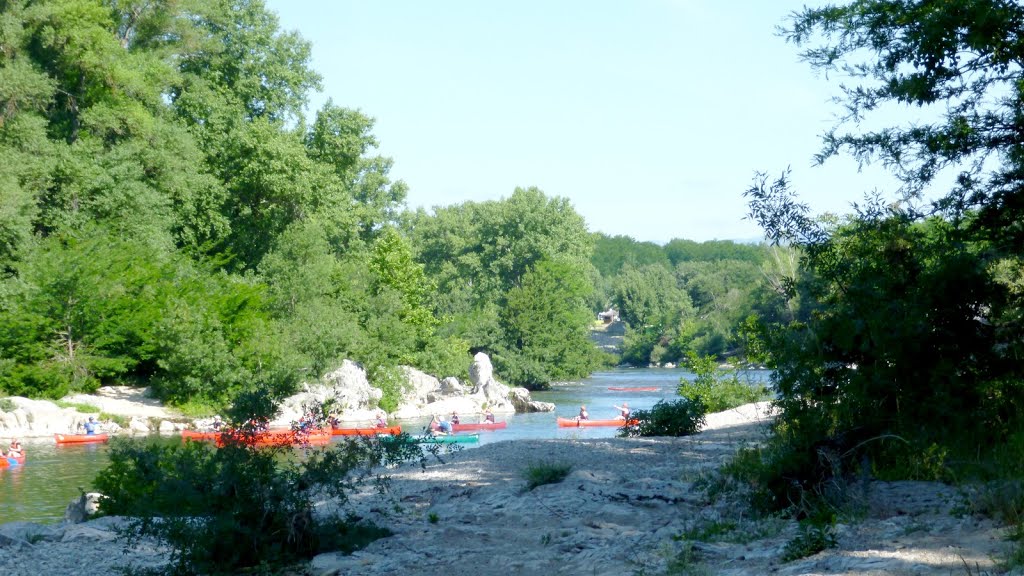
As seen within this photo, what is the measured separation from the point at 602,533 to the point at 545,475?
185cm

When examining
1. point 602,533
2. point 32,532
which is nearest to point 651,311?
point 32,532

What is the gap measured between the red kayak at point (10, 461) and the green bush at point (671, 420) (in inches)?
533

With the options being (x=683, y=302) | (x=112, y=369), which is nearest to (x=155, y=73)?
(x=112, y=369)

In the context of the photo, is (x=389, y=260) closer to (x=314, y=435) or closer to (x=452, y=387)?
(x=452, y=387)

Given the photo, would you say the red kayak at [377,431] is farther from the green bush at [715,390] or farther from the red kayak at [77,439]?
the red kayak at [77,439]

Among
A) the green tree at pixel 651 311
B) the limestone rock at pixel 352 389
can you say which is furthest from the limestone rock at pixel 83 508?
the green tree at pixel 651 311

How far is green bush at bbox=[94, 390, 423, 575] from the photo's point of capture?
22.5 ft

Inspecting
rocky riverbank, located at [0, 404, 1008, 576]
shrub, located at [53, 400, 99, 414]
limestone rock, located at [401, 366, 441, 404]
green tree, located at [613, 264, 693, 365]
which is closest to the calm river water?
rocky riverbank, located at [0, 404, 1008, 576]

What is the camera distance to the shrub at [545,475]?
9203 millimetres

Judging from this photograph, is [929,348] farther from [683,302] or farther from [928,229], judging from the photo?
[683,302]

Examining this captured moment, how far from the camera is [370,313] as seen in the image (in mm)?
43438

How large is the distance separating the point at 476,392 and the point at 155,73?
18777mm

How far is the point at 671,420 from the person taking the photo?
1442 centimetres

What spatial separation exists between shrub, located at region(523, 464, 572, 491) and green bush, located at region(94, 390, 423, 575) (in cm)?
179
